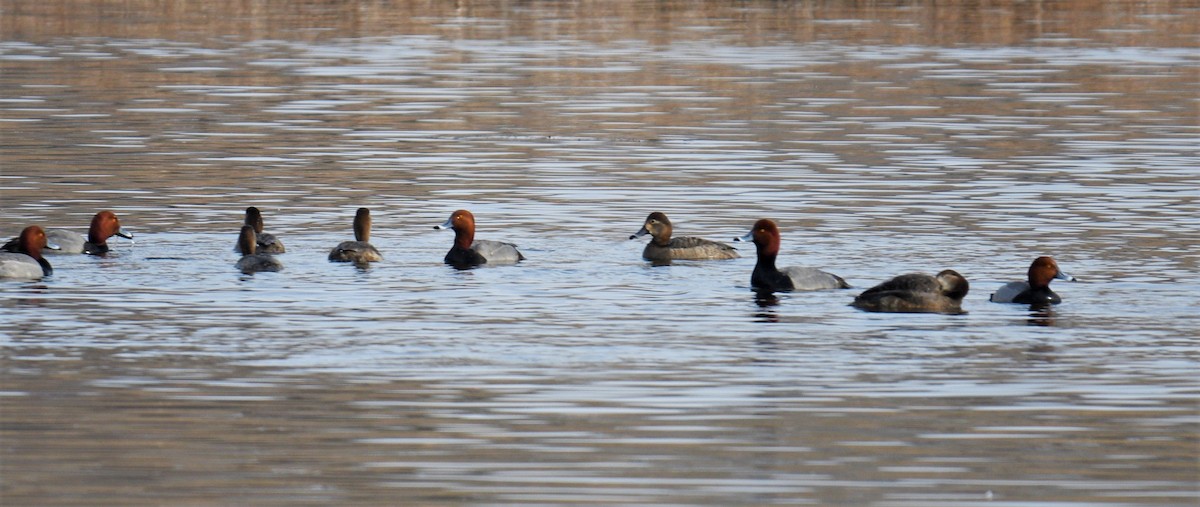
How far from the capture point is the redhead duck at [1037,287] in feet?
56.5

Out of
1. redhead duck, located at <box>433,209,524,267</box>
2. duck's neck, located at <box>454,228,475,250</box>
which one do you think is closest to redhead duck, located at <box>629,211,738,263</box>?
redhead duck, located at <box>433,209,524,267</box>

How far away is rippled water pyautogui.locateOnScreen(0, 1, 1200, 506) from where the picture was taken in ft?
38.7

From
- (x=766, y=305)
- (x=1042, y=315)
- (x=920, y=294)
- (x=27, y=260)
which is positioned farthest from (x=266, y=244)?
(x=1042, y=315)

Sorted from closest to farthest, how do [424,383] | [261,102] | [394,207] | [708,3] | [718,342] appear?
[424,383] < [718,342] < [394,207] < [261,102] < [708,3]

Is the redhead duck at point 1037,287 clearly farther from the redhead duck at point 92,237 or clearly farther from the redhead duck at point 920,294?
the redhead duck at point 92,237

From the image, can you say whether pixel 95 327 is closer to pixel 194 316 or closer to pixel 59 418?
pixel 194 316

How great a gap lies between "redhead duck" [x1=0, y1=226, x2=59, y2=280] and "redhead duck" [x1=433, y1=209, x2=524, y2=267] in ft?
11.2

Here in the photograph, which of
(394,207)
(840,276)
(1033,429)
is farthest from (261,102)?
(1033,429)

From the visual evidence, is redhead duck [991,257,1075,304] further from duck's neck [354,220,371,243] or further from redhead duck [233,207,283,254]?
redhead duck [233,207,283,254]

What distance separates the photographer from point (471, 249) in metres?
19.5

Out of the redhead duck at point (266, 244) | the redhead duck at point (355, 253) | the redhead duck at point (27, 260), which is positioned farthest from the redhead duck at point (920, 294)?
the redhead duck at point (27, 260)

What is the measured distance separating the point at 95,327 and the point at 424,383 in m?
3.31

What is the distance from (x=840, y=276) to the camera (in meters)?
18.9

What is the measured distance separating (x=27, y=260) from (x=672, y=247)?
222 inches
